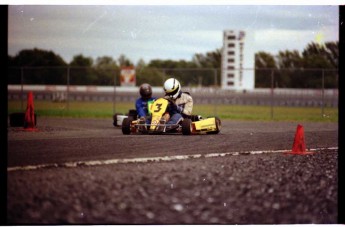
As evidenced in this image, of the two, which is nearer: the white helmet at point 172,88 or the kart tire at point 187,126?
the kart tire at point 187,126

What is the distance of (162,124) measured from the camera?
14.1 m

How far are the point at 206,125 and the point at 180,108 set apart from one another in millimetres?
705

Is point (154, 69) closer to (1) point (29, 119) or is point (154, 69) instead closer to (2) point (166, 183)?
(1) point (29, 119)

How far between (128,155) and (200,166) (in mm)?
1424

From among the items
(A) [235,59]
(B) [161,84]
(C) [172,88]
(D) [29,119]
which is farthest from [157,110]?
(A) [235,59]

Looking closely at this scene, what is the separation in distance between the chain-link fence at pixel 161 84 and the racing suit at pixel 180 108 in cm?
603

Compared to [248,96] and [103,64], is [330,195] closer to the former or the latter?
[103,64]

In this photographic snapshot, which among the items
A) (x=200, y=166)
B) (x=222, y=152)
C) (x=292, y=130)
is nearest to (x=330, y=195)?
(x=200, y=166)


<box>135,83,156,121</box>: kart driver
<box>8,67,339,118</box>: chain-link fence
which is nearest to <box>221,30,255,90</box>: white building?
<box>8,67,339,118</box>: chain-link fence

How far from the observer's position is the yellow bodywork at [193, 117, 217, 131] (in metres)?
14.5

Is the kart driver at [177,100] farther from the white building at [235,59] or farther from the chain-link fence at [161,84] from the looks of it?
the white building at [235,59]

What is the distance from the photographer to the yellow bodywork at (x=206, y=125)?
14.5m

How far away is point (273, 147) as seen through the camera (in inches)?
489

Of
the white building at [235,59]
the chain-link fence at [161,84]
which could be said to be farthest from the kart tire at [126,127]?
the white building at [235,59]
